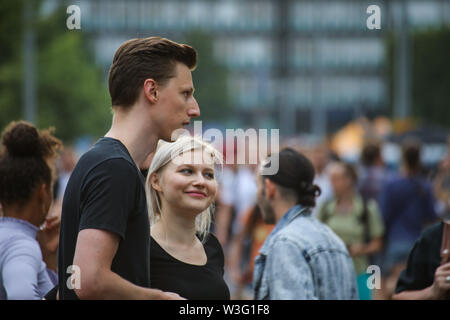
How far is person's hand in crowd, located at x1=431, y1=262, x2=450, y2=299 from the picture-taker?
12.2 ft

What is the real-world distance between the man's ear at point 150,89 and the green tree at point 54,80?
1088 centimetres

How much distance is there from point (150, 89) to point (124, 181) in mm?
381

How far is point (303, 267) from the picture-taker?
4.42 meters

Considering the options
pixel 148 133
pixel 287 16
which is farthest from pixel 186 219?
pixel 287 16

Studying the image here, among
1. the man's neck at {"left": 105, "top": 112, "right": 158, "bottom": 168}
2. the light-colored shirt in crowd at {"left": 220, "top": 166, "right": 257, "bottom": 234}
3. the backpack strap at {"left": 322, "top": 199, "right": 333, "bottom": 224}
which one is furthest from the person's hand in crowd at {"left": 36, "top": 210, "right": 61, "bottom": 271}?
the light-colored shirt in crowd at {"left": 220, "top": 166, "right": 257, "bottom": 234}

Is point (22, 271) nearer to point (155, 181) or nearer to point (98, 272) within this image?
point (155, 181)

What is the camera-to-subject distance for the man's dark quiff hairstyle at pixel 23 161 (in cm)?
407

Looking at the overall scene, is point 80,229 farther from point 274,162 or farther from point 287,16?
point 287,16

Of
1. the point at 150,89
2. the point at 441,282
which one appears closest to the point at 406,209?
the point at 441,282

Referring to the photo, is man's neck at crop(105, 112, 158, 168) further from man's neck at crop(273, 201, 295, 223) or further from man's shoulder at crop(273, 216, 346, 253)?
man's neck at crop(273, 201, 295, 223)

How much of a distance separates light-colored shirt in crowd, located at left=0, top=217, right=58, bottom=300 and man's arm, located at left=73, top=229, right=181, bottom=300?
1051 millimetres

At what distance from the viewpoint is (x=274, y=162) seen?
499 centimetres

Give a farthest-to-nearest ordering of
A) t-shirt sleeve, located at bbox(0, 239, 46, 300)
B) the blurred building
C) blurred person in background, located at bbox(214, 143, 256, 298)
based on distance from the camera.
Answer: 1. the blurred building
2. blurred person in background, located at bbox(214, 143, 256, 298)
3. t-shirt sleeve, located at bbox(0, 239, 46, 300)
